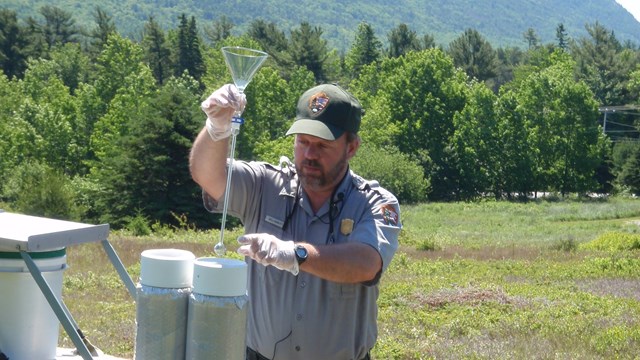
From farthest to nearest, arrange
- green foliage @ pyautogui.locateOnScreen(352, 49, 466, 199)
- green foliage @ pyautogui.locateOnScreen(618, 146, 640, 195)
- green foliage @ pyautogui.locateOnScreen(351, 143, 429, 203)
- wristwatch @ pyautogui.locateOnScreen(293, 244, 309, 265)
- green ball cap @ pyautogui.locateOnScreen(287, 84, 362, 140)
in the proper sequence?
green foliage @ pyautogui.locateOnScreen(352, 49, 466, 199)
green foliage @ pyautogui.locateOnScreen(618, 146, 640, 195)
green foliage @ pyautogui.locateOnScreen(351, 143, 429, 203)
green ball cap @ pyautogui.locateOnScreen(287, 84, 362, 140)
wristwatch @ pyautogui.locateOnScreen(293, 244, 309, 265)

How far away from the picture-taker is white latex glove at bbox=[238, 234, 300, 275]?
3.11 metres

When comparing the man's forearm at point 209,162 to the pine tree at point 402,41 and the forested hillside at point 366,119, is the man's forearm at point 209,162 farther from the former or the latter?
the pine tree at point 402,41

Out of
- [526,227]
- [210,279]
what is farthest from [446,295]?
[526,227]

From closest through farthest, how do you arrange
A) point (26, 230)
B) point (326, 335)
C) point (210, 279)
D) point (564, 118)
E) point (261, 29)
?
point (210, 279), point (26, 230), point (326, 335), point (564, 118), point (261, 29)

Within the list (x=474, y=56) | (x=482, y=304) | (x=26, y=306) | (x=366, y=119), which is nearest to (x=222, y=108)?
(x=26, y=306)

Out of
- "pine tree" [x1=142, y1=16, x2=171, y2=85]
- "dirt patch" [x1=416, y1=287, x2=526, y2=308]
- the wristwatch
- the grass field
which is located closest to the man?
the wristwatch

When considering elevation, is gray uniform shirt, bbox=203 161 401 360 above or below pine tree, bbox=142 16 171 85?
below

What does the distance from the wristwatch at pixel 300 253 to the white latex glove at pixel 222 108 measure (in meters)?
0.57

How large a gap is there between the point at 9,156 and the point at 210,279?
65.5 metres

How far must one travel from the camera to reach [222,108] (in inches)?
138

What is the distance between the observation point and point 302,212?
399 centimetres

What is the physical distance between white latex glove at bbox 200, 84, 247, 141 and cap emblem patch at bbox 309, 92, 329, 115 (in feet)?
1.30

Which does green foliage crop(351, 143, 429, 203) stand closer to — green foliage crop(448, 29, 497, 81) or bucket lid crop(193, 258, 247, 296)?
green foliage crop(448, 29, 497, 81)

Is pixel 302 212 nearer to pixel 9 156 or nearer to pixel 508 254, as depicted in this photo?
pixel 508 254
